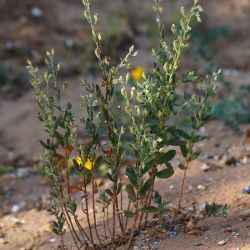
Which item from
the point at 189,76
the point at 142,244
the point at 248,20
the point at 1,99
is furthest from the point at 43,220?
the point at 248,20

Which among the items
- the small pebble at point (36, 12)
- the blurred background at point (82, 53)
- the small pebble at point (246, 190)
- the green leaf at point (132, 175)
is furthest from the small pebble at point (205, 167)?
the small pebble at point (36, 12)

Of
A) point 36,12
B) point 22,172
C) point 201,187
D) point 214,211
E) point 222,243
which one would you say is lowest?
point 222,243

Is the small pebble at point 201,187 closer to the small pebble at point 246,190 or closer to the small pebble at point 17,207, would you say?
the small pebble at point 246,190

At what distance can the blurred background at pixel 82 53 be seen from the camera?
4.99m

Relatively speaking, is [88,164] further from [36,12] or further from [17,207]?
[36,12]

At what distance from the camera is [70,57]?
6.70 m

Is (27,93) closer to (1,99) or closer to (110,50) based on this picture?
(1,99)

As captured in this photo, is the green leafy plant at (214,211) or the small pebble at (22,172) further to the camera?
the small pebble at (22,172)

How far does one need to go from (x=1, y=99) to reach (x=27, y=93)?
0.82ft

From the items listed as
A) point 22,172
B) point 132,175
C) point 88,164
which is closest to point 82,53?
point 22,172

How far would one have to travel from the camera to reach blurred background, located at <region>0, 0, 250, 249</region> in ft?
16.4

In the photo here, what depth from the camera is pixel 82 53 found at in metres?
6.82

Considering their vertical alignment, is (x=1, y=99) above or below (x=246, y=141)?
above

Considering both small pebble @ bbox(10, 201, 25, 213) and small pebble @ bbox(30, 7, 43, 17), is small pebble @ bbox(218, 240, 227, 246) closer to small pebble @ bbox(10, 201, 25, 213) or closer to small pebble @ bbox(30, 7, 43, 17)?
small pebble @ bbox(10, 201, 25, 213)
